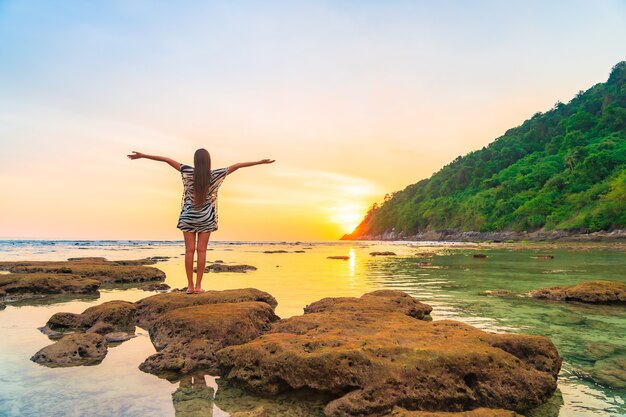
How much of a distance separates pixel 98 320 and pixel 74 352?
2.01 meters

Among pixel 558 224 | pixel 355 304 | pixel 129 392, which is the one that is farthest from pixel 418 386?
pixel 558 224

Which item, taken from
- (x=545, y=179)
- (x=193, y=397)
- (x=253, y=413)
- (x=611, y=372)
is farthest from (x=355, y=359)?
(x=545, y=179)

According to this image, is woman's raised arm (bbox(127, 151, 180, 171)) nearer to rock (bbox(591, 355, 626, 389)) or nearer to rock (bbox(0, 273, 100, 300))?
rock (bbox(0, 273, 100, 300))

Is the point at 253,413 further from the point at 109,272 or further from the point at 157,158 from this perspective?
the point at 109,272

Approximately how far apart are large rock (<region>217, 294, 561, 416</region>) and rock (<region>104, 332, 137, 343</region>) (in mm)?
2382

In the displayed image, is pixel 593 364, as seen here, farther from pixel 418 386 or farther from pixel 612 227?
pixel 612 227

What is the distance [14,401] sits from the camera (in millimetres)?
3814

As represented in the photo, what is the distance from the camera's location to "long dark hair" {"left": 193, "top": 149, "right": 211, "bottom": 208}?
7969mm

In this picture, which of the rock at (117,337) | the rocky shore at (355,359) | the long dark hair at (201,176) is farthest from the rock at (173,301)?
the long dark hair at (201,176)

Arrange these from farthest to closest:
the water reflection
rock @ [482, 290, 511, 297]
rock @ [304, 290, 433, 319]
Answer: rock @ [482, 290, 511, 297] < rock @ [304, 290, 433, 319] < the water reflection

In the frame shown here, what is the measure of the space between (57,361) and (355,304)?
4.99 meters

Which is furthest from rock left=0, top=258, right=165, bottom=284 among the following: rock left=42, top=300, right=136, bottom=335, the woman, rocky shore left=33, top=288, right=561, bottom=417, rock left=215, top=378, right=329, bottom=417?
rock left=215, top=378, right=329, bottom=417

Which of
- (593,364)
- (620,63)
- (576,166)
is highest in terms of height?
(620,63)

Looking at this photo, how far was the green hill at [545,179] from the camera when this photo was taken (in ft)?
254
